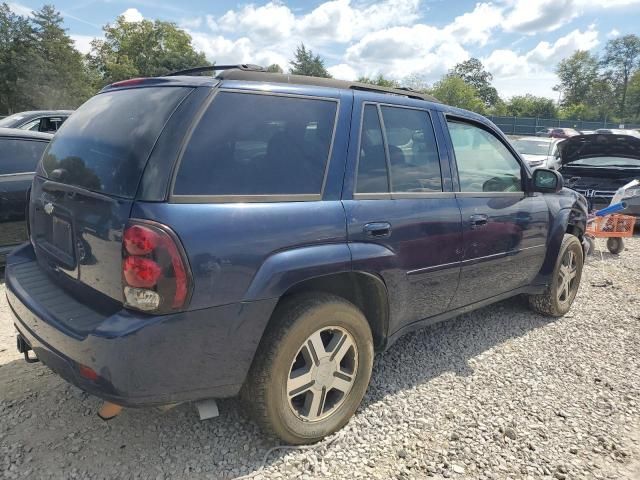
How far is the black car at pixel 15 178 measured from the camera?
15.8 ft

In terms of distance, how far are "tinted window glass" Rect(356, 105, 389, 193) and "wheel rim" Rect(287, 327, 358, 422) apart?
0.83 metres

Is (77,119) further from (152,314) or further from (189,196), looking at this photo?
(152,314)

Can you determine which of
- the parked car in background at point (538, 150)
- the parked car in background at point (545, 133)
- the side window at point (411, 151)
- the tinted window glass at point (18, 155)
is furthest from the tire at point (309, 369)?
the parked car in background at point (545, 133)

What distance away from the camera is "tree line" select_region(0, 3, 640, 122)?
1639 inches

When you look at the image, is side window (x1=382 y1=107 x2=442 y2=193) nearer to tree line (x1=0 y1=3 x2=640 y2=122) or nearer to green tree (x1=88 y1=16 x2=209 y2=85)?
tree line (x1=0 y1=3 x2=640 y2=122)

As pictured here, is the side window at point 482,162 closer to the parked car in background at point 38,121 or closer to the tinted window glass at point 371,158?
the tinted window glass at point 371,158

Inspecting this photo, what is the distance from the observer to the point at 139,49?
61688 millimetres

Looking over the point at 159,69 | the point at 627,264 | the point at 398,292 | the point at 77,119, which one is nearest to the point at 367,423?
the point at 398,292

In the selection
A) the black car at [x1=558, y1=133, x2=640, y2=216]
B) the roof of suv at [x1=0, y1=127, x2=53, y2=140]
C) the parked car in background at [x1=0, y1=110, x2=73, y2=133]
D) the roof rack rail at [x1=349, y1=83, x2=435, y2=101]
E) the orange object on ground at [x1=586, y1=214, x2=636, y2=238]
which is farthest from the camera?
the parked car in background at [x1=0, y1=110, x2=73, y2=133]

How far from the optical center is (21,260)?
2.79m

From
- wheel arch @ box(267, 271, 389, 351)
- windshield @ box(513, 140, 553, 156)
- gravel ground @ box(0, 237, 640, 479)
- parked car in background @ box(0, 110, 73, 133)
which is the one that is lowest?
gravel ground @ box(0, 237, 640, 479)

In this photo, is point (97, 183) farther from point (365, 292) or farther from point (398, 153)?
point (398, 153)

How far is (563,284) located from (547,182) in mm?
1189

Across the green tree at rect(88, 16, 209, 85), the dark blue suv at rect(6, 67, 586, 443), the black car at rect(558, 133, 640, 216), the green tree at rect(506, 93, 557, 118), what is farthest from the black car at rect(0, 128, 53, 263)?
the green tree at rect(506, 93, 557, 118)
